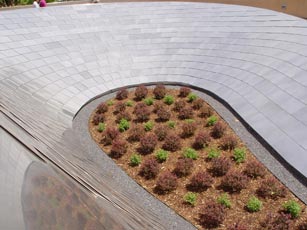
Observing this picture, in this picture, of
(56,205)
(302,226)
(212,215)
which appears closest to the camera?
(56,205)

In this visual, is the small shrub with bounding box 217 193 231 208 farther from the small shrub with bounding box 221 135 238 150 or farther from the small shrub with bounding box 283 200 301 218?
the small shrub with bounding box 221 135 238 150

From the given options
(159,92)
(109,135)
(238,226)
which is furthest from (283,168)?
(159,92)

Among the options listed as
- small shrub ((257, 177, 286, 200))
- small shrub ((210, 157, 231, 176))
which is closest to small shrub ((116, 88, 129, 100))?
small shrub ((210, 157, 231, 176))

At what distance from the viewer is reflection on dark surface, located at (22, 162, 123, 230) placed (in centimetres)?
328

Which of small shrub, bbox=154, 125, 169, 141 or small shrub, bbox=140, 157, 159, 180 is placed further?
small shrub, bbox=154, 125, 169, 141

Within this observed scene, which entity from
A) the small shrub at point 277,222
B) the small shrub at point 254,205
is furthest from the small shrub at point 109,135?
the small shrub at point 277,222

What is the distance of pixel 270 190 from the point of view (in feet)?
31.9

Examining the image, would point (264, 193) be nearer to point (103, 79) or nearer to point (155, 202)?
point (155, 202)

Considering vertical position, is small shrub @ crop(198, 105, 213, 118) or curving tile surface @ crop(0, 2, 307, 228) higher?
curving tile surface @ crop(0, 2, 307, 228)

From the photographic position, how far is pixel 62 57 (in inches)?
726

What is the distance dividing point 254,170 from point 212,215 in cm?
266

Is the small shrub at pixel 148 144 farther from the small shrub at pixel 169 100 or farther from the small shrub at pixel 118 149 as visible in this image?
the small shrub at pixel 169 100

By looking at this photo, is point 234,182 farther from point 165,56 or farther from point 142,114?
point 165,56

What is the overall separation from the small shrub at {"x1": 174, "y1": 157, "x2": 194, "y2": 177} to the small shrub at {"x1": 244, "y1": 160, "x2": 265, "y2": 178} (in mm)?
1982
